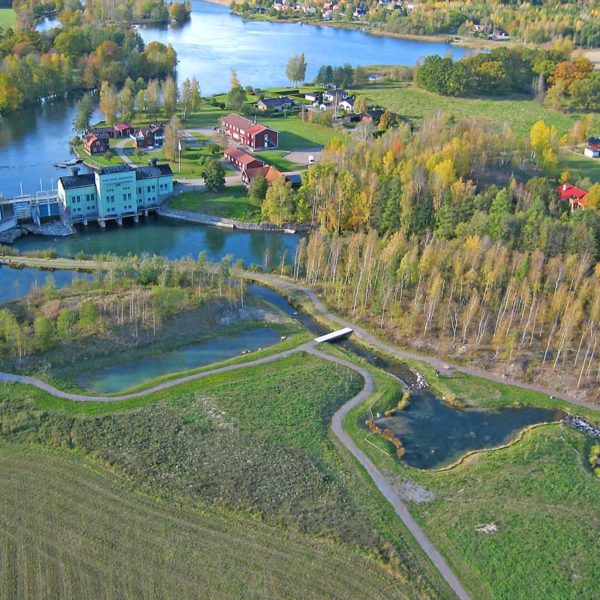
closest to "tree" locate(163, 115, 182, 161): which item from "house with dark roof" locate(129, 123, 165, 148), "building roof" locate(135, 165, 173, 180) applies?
"house with dark roof" locate(129, 123, 165, 148)

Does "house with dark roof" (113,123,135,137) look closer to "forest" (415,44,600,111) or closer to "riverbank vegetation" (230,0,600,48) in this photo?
"forest" (415,44,600,111)

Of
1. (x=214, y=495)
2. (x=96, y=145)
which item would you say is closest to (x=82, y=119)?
(x=96, y=145)

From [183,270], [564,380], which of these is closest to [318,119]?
[183,270]

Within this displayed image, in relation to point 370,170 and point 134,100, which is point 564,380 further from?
point 134,100

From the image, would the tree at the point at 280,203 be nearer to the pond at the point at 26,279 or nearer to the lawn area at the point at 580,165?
the pond at the point at 26,279

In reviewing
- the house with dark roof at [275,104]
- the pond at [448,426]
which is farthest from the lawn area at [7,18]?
the pond at [448,426]
